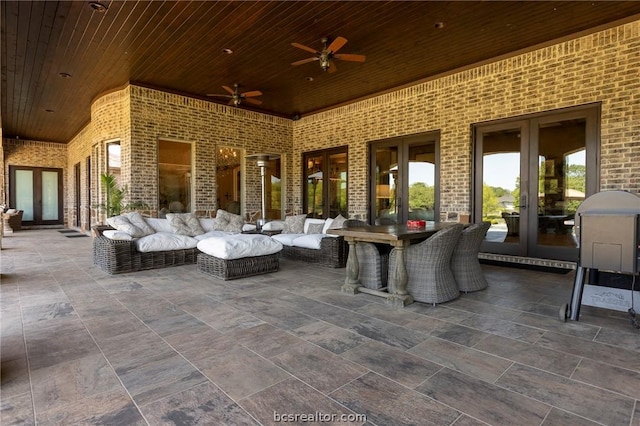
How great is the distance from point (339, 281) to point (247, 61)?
4.24 metres

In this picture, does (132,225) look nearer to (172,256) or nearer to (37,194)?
(172,256)

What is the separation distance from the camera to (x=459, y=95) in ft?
21.9

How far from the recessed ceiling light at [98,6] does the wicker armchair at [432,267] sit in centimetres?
481

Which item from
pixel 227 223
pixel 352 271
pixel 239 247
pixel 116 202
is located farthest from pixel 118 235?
pixel 352 271

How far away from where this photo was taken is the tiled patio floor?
71.9 inches

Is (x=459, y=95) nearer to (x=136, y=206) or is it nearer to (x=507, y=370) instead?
(x=507, y=370)

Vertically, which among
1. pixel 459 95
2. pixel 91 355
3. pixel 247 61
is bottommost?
pixel 91 355

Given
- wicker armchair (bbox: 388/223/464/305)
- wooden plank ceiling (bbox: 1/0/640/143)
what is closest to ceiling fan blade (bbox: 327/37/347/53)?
wooden plank ceiling (bbox: 1/0/640/143)

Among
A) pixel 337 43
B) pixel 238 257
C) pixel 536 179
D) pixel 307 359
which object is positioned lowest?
pixel 307 359

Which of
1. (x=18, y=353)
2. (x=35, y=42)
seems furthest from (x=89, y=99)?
(x=18, y=353)

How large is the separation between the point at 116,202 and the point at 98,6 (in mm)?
4061

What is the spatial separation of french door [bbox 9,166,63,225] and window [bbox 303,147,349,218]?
1162 cm

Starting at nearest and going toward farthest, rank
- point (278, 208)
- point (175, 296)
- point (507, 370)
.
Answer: point (507, 370)
point (175, 296)
point (278, 208)

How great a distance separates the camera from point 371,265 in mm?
4223
